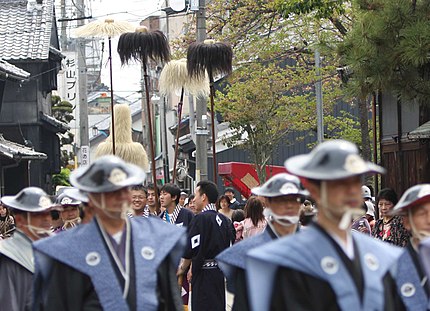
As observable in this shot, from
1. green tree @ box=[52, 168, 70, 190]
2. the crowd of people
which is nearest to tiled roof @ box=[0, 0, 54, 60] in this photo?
green tree @ box=[52, 168, 70, 190]

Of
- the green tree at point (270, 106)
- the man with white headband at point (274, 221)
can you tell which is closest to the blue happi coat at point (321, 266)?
the man with white headband at point (274, 221)

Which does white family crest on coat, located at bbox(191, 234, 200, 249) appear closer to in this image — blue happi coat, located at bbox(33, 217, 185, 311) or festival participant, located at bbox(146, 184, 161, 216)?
festival participant, located at bbox(146, 184, 161, 216)

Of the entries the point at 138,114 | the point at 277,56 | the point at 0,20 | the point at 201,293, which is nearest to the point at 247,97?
the point at 277,56

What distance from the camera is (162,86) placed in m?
20.5

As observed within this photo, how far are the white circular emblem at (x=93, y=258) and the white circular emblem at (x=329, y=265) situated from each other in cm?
162

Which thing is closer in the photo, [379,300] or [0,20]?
[379,300]

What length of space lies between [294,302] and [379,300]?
0.44 meters

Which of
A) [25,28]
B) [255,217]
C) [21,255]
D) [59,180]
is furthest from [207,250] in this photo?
[59,180]

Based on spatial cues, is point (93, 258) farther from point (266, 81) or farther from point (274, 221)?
point (266, 81)

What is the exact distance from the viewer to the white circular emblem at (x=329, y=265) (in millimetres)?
5641

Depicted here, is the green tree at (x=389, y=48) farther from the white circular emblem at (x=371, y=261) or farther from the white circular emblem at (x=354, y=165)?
the white circular emblem at (x=354, y=165)

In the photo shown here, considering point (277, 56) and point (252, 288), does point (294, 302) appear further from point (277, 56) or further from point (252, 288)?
point (277, 56)

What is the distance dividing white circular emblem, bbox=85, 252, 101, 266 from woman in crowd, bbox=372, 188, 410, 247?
5.44 metres

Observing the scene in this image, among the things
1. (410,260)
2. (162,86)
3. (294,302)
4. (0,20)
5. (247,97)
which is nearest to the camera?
(294,302)
